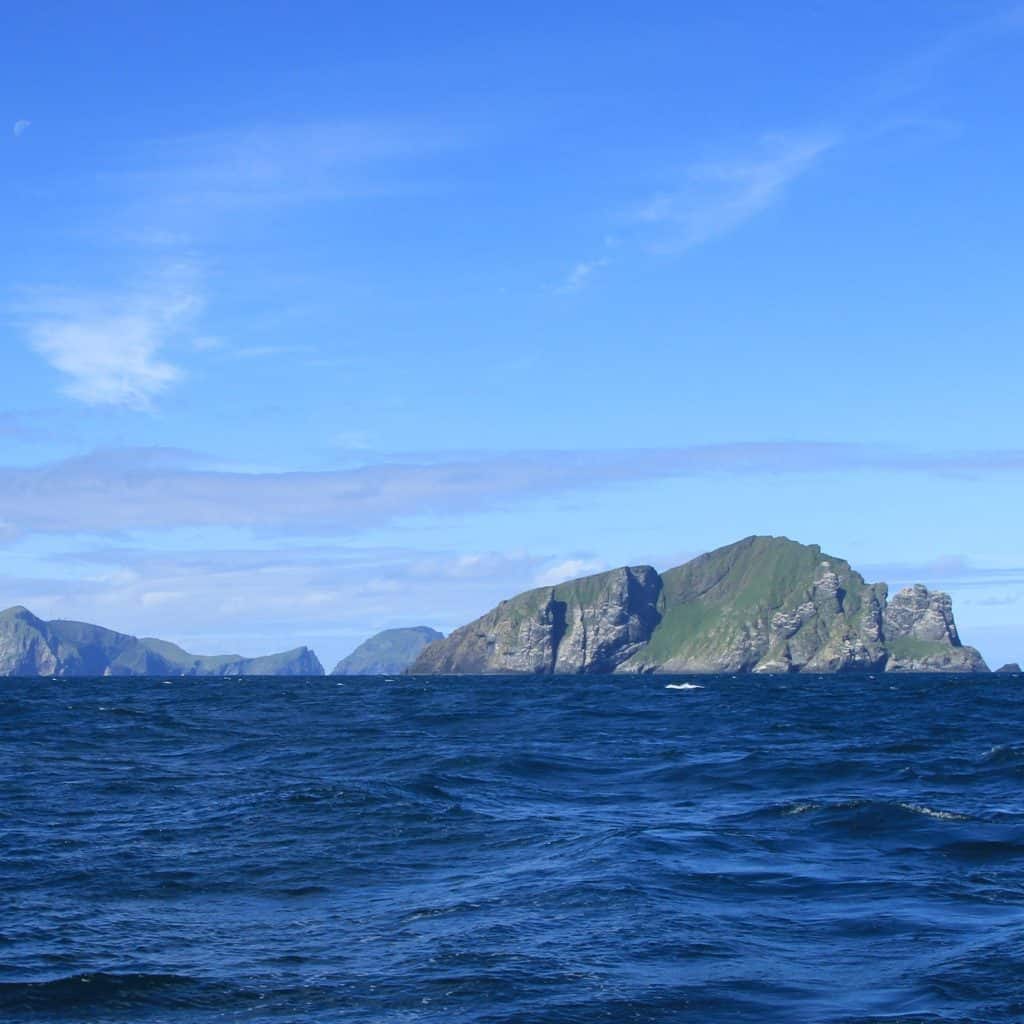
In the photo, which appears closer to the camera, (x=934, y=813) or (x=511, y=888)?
(x=511, y=888)

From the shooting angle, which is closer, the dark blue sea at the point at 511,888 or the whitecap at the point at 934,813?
the dark blue sea at the point at 511,888

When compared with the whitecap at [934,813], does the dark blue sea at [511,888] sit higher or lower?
lower

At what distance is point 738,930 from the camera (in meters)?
23.3

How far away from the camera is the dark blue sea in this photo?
19203 millimetres

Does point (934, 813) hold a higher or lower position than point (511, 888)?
higher

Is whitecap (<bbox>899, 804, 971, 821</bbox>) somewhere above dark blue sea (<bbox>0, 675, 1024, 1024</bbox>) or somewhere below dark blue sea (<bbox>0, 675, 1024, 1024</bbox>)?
above

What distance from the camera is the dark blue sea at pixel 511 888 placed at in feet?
63.0

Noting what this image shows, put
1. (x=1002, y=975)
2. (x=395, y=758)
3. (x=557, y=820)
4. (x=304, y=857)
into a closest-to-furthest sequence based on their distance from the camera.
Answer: (x=1002, y=975) < (x=304, y=857) < (x=557, y=820) < (x=395, y=758)

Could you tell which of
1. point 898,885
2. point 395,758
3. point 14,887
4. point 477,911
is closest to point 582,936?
point 477,911

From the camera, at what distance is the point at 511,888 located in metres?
27.5

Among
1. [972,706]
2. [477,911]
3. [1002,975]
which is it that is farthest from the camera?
[972,706]

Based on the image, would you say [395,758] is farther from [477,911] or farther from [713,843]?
[477,911]

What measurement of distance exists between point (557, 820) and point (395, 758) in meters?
19.7

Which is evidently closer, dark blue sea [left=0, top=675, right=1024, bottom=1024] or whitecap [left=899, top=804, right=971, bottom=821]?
dark blue sea [left=0, top=675, right=1024, bottom=1024]
